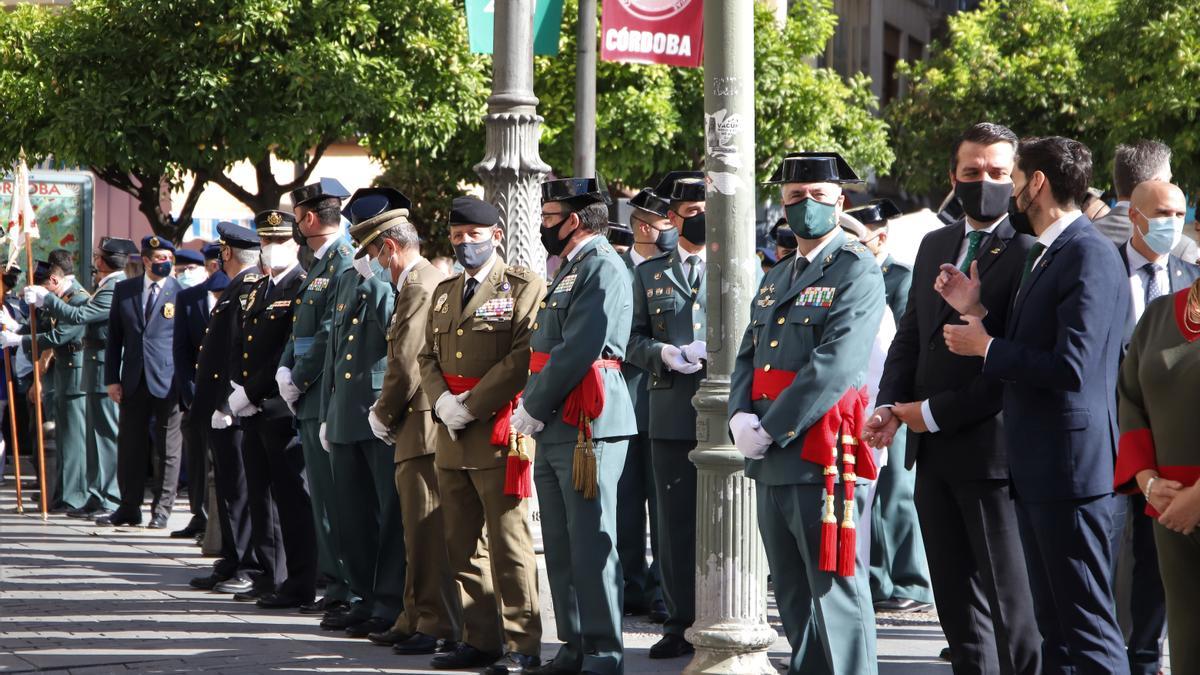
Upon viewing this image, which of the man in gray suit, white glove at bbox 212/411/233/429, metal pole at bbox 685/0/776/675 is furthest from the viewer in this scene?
white glove at bbox 212/411/233/429

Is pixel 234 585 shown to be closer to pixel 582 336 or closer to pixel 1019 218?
pixel 582 336

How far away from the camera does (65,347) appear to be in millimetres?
14352

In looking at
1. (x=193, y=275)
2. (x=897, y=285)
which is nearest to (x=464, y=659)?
(x=897, y=285)

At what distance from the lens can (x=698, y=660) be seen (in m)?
6.18

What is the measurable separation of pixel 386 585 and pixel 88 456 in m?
6.64

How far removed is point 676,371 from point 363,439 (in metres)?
1.55

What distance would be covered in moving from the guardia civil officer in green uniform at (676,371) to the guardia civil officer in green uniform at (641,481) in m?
0.22

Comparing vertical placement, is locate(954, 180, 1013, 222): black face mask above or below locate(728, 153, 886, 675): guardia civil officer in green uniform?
above

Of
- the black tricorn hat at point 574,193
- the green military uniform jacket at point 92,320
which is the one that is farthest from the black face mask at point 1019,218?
the green military uniform jacket at point 92,320

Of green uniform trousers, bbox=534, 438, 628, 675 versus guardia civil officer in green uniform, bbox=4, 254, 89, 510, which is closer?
green uniform trousers, bbox=534, 438, 628, 675

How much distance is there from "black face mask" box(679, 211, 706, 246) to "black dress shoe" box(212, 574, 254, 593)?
340 cm

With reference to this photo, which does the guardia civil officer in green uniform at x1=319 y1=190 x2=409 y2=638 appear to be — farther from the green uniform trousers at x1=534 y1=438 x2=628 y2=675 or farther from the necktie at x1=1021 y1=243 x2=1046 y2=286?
the necktie at x1=1021 y1=243 x2=1046 y2=286

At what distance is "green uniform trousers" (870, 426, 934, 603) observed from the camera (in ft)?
27.8

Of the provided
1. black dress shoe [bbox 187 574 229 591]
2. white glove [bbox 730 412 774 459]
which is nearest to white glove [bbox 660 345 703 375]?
white glove [bbox 730 412 774 459]
